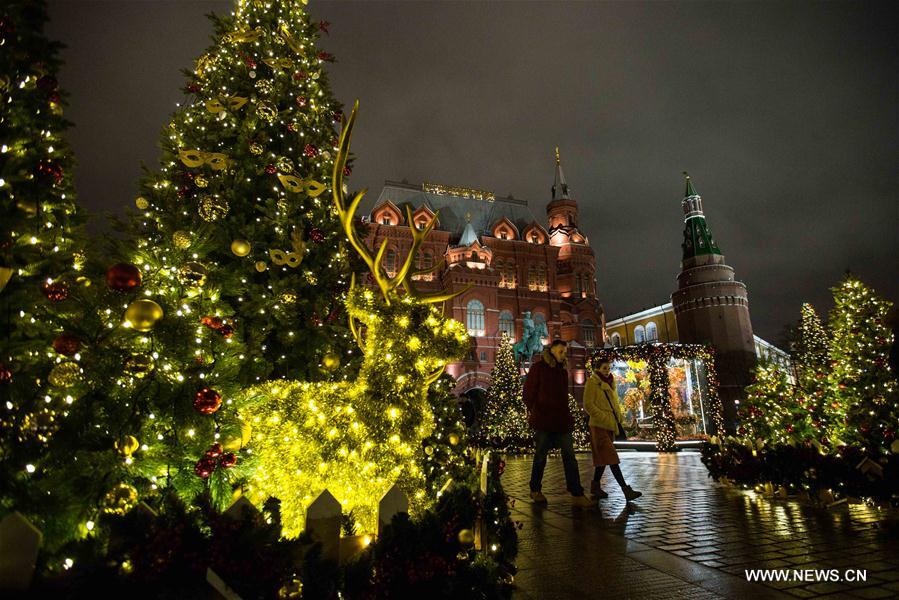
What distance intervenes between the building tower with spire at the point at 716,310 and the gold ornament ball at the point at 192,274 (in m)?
37.6

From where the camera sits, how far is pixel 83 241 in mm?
2896

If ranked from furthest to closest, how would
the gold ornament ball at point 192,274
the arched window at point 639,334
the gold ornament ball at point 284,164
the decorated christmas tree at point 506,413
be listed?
the arched window at point 639,334
the decorated christmas tree at point 506,413
the gold ornament ball at point 284,164
the gold ornament ball at point 192,274

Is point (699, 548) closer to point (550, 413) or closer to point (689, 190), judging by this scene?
point (550, 413)

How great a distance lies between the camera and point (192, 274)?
→ 3498mm

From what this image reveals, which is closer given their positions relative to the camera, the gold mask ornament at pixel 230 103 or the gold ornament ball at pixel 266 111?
the gold mask ornament at pixel 230 103

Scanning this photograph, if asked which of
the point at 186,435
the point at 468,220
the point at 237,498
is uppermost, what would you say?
the point at 468,220

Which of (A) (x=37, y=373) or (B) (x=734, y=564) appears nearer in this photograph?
(A) (x=37, y=373)

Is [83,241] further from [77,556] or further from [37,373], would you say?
[77,556]

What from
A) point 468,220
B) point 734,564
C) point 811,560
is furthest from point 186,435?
point 468,220

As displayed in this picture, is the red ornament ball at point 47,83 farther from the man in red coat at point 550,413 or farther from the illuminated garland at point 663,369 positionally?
the illuminated garland at point 663,369

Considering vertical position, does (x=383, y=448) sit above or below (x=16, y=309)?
below

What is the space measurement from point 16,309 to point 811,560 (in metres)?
5.20

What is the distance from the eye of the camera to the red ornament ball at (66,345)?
2.46 m

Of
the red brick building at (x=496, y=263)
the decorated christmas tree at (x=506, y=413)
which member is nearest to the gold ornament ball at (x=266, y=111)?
the decorated christmas tree at (x=506, y=413)
